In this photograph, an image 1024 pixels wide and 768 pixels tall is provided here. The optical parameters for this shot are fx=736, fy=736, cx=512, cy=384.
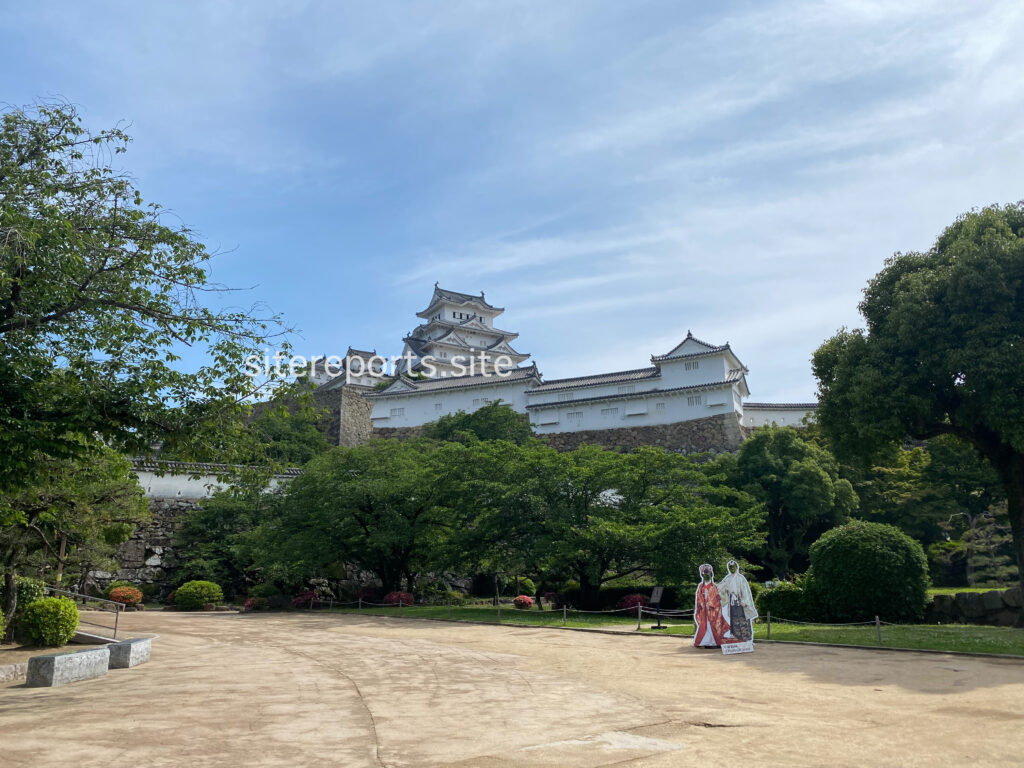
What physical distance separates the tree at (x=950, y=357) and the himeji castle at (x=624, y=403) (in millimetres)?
24295

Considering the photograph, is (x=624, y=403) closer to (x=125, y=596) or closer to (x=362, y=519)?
(x=362, y=519)

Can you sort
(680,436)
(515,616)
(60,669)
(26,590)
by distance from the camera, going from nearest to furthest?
(60,669), (26,590), (515,616), (680,436)

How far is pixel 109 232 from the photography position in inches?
359

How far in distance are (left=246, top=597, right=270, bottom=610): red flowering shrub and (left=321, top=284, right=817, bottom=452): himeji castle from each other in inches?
894

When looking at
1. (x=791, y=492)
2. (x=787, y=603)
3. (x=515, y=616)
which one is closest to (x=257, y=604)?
(x=515, y=616)

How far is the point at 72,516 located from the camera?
15.6m

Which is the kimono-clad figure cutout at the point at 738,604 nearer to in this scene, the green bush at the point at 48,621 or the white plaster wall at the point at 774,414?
the green bush at the point at 48,621

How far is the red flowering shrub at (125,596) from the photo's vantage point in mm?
24000

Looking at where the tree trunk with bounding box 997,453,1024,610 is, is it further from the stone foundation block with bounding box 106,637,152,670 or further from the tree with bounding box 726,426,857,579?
the stone foundation block with bounding box 106,637,152,670

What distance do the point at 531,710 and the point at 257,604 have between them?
64.2 ft

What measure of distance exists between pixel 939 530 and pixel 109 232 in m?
31.8

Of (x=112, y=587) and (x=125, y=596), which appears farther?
(x=112, y=587)

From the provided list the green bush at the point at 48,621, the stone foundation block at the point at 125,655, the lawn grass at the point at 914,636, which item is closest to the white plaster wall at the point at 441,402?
the lawn grass at the point at 914,636

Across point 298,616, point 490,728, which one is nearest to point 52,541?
point 298,616
